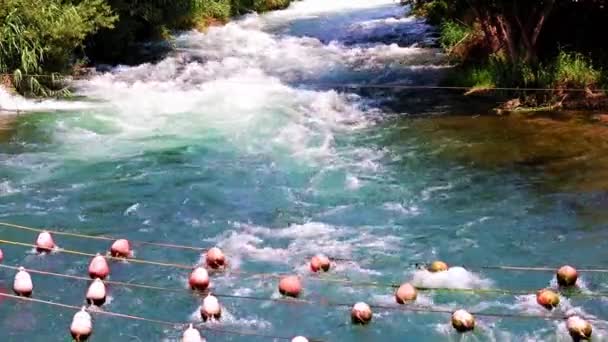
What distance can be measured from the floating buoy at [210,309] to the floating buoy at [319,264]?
1.47 metres

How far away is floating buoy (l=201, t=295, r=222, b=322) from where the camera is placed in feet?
29.0

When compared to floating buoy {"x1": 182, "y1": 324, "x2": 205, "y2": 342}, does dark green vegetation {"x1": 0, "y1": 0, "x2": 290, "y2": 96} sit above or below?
above

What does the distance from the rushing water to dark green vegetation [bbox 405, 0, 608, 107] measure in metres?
1.33

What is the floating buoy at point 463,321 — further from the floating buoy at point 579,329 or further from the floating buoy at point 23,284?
the floating buoy at point 23,284

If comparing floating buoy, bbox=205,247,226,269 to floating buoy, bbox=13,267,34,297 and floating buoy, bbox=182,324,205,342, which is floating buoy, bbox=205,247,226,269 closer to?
floating buoy, bbox=182,324,205,342

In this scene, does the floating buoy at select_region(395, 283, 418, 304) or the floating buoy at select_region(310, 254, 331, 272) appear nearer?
the floating buoy at select_region(395, 283, 418, 304)

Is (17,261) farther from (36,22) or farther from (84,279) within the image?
(36,22)

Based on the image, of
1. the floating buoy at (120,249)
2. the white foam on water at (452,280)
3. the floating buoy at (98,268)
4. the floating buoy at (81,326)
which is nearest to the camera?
the floating buoy at (81,326)

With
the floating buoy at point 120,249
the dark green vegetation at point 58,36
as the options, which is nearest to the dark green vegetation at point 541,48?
the dark green vegetation at point 58,36

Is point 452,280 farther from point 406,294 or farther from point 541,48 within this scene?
point 541,48

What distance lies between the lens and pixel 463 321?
849cm

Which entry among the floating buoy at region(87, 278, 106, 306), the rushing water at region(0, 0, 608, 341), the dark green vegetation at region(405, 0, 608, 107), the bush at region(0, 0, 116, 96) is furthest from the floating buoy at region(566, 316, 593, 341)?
the bush at region(0, 0, 116, 96)

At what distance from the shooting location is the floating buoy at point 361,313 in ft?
28.7

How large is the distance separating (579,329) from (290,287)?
10.00 feet
